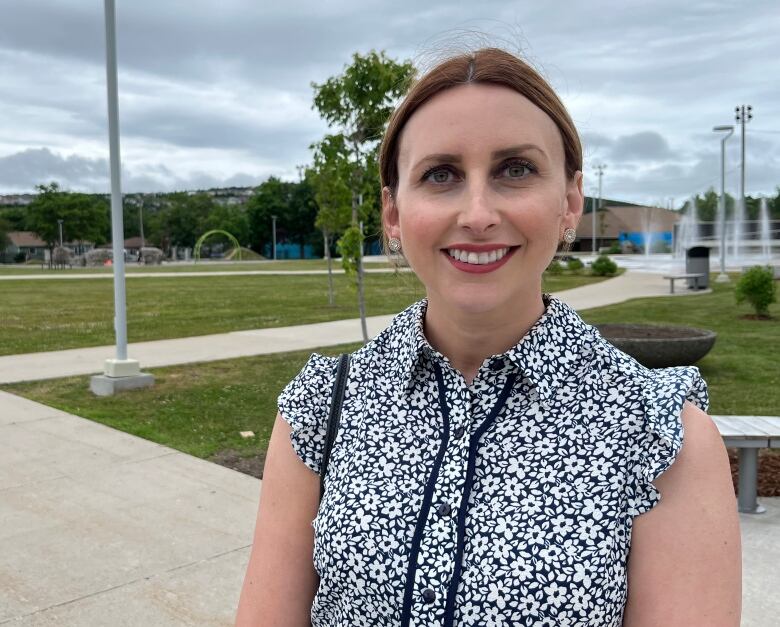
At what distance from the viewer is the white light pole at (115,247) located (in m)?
8.01

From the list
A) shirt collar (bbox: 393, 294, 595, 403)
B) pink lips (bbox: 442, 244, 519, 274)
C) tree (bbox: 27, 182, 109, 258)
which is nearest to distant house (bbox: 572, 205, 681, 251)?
tree (bbox: 27, 182, 109, 258)

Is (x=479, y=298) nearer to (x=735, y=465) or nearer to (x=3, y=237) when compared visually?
(x=735, y=465)

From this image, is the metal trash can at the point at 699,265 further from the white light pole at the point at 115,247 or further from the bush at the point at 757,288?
the white light pole at the point at 115,247

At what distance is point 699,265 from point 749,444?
20869 mm

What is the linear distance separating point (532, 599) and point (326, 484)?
1.32ft

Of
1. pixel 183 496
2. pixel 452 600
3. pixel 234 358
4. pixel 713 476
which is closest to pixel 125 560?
pixel 183 496

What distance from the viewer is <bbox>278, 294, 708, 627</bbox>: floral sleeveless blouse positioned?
120 centimetres

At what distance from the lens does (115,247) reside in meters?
8.28

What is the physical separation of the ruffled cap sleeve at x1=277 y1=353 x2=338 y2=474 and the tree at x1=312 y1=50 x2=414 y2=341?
8097 mm

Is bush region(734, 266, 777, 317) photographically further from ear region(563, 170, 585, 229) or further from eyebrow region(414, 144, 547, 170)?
eyebrow region(414, 144, 547, 170)

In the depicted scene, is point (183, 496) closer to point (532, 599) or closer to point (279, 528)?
point (279, 528)

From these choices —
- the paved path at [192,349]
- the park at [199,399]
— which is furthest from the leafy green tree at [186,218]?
the paved path at [192,349]

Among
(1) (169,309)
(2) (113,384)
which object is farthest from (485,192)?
(1) (169,309)

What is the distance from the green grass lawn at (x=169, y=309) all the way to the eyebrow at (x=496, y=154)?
696 cm
